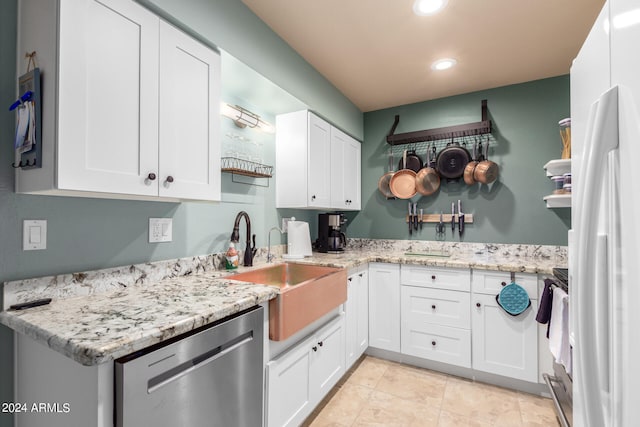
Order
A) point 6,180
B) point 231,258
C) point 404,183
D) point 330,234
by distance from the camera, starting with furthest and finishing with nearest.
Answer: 1. point 404,183
2. point 330,234
3. point 231,258
4. point 6,180

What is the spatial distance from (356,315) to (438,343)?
2.34 ft

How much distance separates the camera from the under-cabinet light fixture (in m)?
2.01

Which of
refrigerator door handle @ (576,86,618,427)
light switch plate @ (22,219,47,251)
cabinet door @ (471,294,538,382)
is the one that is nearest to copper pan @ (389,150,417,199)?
cabinet door @ (471,294,538,382)

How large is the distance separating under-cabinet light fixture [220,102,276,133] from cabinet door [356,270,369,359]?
147cm

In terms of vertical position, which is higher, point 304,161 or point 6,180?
point 304,161

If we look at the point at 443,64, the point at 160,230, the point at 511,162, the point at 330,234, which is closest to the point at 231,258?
the point at 160,230

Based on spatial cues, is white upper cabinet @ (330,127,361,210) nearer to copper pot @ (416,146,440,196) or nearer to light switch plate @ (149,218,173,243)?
copper pot @ (416,146,440,196)

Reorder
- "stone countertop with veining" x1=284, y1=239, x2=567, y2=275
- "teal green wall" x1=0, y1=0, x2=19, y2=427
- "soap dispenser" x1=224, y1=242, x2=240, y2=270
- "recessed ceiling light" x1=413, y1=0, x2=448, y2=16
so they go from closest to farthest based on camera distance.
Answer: "teal green wall" x1=0, y1=0, x2=19, y2=427 → "recessed ceiling light" x1=413, y1=0, x2=448, y2=16 → "soap dispenser" x1=224, y1=242, x2=240, y2=270 → "stone countertop with veining" x1=284, y1=239, x2=567, y2=275

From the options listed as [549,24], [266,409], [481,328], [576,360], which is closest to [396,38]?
[549,24]

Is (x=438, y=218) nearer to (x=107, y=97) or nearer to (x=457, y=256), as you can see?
(x=457, y=256)

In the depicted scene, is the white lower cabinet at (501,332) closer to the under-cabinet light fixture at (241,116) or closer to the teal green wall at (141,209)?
the teal green wall at (141,209)

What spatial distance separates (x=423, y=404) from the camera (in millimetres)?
2053

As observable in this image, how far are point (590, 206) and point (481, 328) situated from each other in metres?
1.98

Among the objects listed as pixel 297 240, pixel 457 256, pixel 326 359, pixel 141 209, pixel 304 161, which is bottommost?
pixel 326 359
